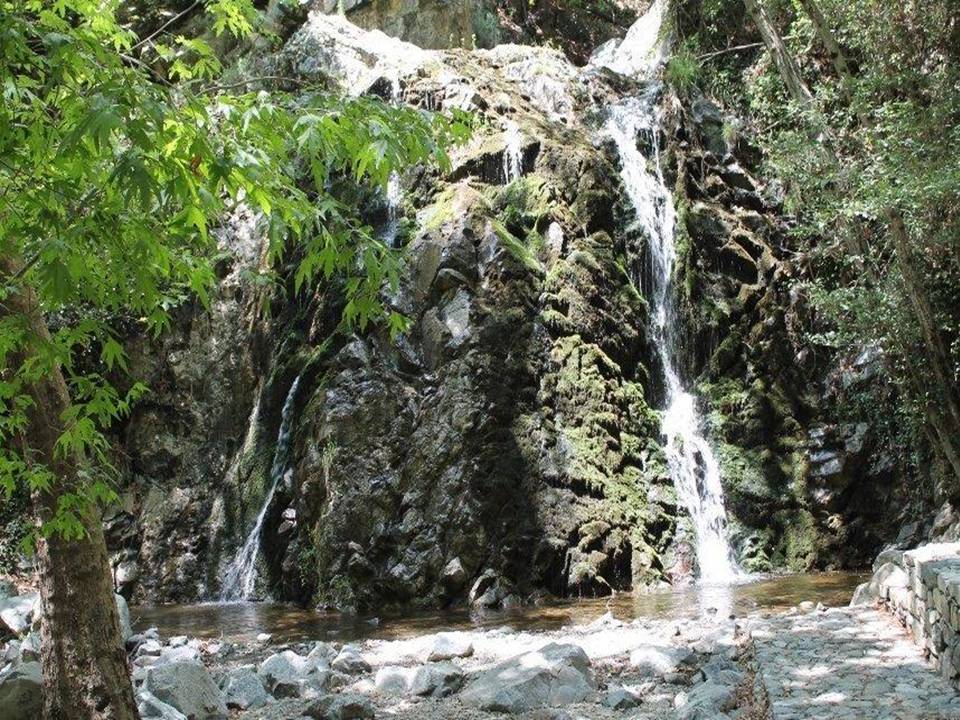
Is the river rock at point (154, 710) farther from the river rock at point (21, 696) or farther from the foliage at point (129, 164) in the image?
the foliage at point (129, 164)

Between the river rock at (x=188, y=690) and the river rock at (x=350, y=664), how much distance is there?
43.4 inches

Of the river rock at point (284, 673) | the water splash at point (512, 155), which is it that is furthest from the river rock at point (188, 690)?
the water splash at point (512, 155)

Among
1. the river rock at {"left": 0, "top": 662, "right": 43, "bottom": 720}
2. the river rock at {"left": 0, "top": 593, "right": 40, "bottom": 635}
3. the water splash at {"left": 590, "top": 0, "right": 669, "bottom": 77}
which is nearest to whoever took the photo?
the river rock at {"left": 0, "top": 662, "right": 43, "bottom": 720}

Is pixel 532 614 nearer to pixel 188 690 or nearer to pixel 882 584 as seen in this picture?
pixel 882 584

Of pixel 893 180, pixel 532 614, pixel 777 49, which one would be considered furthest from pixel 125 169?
pixel 777 49

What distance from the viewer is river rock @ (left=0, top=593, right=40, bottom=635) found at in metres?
8.48

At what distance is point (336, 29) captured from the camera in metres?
17.7

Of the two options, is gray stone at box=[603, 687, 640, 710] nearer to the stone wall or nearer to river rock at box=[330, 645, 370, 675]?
the stone wall

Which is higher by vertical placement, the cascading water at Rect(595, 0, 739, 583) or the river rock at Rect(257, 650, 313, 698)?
the cascading water at Rect(595, 0, 739, 583)

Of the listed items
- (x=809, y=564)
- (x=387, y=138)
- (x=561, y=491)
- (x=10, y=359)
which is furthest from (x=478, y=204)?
(x=387, y=138)

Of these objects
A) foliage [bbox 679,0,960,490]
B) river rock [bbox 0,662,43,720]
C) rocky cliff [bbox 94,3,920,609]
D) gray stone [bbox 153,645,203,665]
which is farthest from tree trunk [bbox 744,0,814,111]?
river rock [bbox 0,662,43,720]

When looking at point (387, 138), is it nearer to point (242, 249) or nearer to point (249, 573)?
point (249, 573)

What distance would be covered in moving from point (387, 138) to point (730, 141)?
13.8 m

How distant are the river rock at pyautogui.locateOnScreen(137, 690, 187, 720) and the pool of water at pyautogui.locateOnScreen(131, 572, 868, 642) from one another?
3.36m
